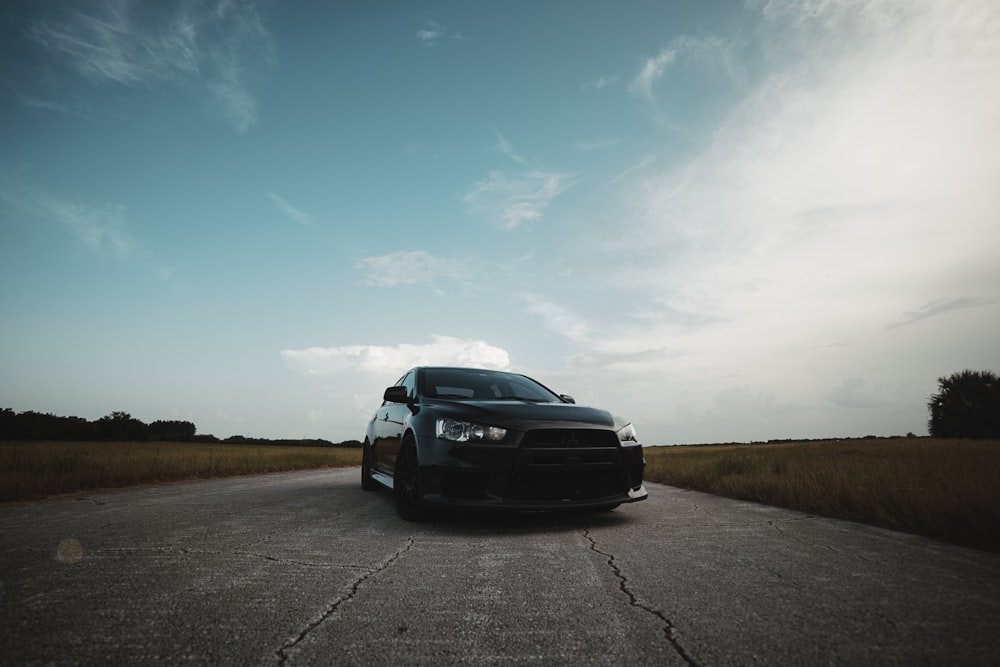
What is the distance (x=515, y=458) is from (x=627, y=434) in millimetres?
1250

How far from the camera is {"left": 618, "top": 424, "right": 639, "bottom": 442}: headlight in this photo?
4672 millimetres

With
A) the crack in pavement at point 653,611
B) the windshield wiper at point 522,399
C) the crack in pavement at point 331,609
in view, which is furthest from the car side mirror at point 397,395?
the crack in pavement at point 653,611

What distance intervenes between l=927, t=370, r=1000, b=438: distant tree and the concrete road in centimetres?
3337

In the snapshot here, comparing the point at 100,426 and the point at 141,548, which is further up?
the point at 100,426

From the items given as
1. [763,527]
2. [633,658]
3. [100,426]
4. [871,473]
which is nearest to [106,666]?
[633,658]

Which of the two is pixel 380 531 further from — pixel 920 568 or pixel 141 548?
pixel 920 568

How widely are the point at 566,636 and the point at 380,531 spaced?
2.66 meters

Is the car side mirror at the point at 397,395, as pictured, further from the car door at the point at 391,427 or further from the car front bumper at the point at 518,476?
the car front bumper at the point at 518,476

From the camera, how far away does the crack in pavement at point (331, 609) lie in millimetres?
1803

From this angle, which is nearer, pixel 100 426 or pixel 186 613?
pixel 186 613

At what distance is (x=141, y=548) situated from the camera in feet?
11.3

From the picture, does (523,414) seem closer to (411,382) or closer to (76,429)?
(411,382)

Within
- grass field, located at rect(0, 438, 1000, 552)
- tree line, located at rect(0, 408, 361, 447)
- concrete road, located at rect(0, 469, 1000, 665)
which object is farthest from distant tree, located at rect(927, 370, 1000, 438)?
tree line, located at rect(0, 408, 361, 447)

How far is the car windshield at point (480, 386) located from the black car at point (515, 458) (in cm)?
64
